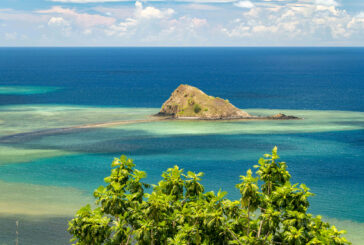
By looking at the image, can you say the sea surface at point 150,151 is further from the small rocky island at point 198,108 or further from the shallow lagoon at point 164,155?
the small rocky island at point 198,108

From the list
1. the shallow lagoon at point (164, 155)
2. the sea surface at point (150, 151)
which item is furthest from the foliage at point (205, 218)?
the shallow lagoon at point (164, 155)

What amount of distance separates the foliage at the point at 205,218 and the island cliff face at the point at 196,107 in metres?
79.1

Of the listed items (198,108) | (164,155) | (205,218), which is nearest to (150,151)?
(164,155)

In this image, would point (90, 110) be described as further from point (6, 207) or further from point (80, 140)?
point (6, 207)

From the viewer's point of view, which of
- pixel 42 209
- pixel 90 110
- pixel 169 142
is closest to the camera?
pixel 42 209

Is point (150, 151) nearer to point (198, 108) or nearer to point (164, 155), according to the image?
point (164, 155)

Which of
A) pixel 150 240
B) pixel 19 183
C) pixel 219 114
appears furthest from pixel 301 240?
pixel 219 114

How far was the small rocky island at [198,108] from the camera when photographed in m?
109

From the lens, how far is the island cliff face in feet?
357

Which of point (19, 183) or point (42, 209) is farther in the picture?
point (19, 183)

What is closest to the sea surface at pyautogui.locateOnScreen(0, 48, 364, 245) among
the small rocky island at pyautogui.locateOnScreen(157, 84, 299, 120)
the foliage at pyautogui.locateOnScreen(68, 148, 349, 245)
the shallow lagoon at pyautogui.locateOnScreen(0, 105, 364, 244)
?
the shallow lagoon at pyautogui.locateOnScreen(0, 105, 364, 244)

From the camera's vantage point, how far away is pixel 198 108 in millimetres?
109438

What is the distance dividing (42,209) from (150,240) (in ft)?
89.7

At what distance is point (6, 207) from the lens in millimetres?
52062
